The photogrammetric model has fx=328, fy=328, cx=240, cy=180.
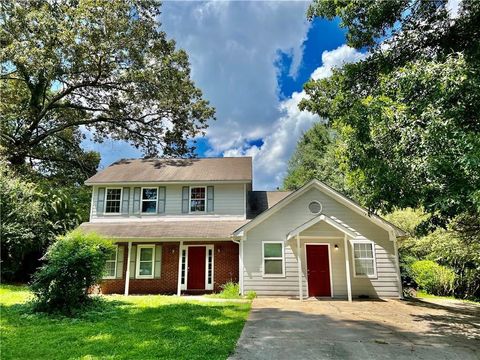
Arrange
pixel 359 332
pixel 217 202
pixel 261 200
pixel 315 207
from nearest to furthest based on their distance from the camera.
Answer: pixel 359 332
pixel 315 207
pixel 217 202
pixel 261 200

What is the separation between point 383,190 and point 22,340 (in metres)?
8.57

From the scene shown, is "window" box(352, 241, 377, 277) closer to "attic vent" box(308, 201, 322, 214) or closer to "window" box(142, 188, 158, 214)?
"attic vent" box(308, 201, 322, 214)

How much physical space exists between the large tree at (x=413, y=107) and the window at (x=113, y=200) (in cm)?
1298

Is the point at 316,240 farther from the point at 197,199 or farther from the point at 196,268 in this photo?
the point at 197,199

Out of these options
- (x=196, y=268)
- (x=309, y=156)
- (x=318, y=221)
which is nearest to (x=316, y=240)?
(x=318, y=221)

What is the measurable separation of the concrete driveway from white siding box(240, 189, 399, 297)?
2114 mm

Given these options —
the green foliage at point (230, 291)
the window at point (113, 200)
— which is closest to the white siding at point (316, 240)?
the green foliage at point (230, 291)

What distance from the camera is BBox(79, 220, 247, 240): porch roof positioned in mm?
15172

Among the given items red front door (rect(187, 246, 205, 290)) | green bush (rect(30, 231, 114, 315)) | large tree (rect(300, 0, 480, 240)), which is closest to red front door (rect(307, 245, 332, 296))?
red front door (rect(187, 246, 205, 290))

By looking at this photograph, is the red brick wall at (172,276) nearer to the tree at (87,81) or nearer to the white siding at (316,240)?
the white siding at (316,240)

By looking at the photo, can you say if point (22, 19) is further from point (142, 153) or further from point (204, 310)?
point (204, 310)

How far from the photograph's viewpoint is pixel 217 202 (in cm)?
1773

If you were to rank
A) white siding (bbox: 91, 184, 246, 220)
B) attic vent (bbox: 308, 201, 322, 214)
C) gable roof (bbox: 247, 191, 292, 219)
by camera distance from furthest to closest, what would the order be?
1. gable roof (bbox: 247, 191, 292, 219)
2. white siding (bbox: 91, 184, 246, 220)
3. attic vent (bbox: 308, 201, 322, 214)

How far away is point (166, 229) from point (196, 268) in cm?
248
